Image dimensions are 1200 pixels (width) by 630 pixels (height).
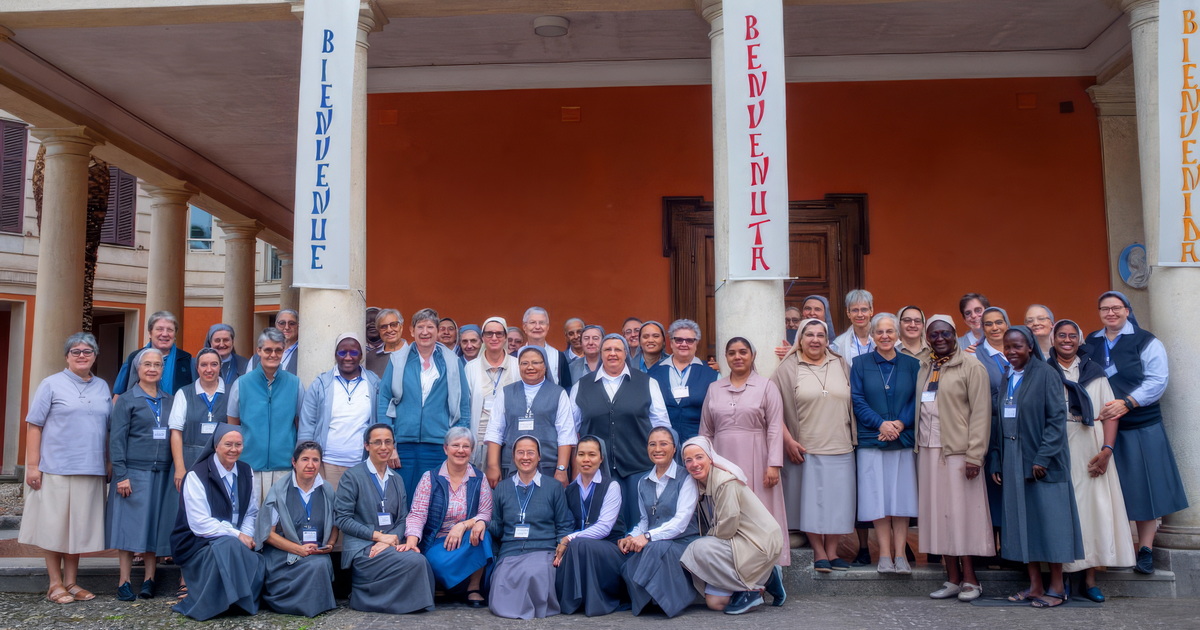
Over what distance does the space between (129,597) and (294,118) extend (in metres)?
6.90

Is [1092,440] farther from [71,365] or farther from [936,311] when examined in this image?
[71,365]

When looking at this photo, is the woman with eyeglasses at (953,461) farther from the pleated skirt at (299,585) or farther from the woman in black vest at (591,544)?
the pleated skirt at (299,585)

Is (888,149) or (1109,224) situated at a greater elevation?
(888,149)

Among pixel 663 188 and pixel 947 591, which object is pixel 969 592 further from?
pixel 663 188

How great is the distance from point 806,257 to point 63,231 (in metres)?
8.13

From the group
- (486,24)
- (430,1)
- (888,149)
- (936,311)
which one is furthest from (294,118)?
(936,311)

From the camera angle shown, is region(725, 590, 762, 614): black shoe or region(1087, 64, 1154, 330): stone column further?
region(1087, 64, 1154, 330): stone column

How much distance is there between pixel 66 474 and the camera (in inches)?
237

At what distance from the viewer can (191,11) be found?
7.12m

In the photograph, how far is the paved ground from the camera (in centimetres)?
A: 522

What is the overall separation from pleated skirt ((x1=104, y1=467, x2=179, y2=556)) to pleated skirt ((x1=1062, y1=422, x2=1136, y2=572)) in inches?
218

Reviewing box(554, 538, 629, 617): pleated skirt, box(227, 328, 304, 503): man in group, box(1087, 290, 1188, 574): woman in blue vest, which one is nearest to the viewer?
box(554, 538, 629, 617): pleated skirt

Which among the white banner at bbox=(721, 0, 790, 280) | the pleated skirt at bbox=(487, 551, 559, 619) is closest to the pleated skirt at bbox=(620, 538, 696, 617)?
the pleated skirt at bbox=(487, 551, 559, 619)

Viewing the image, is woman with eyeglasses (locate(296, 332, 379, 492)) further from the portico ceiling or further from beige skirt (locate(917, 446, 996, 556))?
beige skirt (locate(917, 446, 996, 556))
